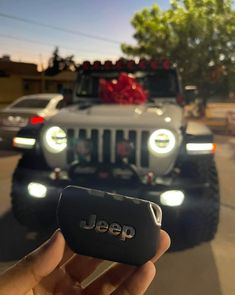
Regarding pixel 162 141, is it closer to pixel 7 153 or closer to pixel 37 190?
pixel 37 190

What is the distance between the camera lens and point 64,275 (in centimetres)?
89

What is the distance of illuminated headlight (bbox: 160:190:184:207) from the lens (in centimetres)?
310

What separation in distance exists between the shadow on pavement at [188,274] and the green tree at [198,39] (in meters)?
15.6

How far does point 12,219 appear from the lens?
13.6 ft

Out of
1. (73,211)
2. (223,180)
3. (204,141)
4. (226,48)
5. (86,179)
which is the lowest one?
(223,180)

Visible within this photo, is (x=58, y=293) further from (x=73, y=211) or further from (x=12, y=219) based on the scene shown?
(x=12, y=219)

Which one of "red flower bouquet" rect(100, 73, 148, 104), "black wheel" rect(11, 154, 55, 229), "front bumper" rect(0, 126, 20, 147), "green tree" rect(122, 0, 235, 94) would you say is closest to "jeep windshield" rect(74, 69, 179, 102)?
"red flower bouquet" rect(100, 73, 148, 104)

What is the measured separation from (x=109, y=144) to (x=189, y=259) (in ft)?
3.65

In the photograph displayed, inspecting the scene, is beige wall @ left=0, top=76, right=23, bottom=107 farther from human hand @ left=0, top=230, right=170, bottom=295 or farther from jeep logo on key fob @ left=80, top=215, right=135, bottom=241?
jeep logo on key fob @ left=80, top=215, right=135, bottom=241

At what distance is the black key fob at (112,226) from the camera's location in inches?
28.9

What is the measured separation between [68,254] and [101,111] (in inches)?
115

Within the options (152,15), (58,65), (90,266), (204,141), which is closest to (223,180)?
(204,141)

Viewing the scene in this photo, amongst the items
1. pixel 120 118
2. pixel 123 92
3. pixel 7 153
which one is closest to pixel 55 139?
pixel 120 118

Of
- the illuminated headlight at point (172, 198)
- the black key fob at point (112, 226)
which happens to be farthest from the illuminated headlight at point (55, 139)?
the black key fob at point (112, 226)
